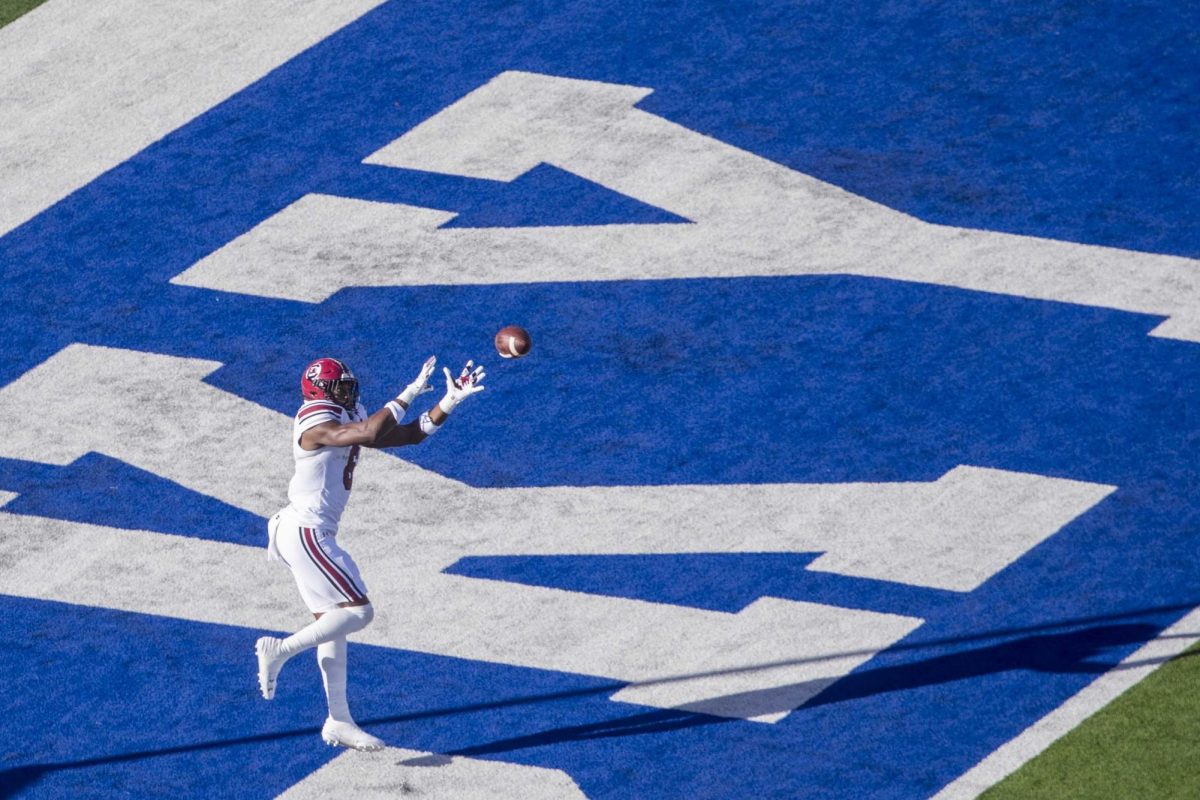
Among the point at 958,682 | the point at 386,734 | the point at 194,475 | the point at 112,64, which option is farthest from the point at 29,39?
the point at 958,682

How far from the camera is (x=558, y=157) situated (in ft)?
55.0

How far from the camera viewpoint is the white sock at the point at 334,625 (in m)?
11.3

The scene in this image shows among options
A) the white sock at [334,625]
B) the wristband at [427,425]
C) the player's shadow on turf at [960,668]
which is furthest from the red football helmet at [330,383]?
the player's shadow on turf at [960,668]

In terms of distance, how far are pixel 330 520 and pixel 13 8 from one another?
10.1 m

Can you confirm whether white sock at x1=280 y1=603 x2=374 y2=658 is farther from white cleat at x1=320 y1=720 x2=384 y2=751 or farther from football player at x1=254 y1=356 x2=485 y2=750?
white cleat at x1=320 y1=720 x2=384 y2=751

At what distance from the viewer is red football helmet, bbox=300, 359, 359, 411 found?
11469mm

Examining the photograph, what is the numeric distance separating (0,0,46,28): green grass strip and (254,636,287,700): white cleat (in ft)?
32.7

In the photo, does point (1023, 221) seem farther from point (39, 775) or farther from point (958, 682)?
point (39, 775)

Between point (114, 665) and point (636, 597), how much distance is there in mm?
3025

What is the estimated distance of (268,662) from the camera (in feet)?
37.8

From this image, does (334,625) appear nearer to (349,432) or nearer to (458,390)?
(349,432)

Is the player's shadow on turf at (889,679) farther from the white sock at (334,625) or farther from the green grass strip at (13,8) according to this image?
the green grass strip at (13,8)

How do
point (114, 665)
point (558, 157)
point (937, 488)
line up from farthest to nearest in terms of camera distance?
point (558, 157)
point (937, 488)
point (114, 665)

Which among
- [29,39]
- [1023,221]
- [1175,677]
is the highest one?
[29,39]
